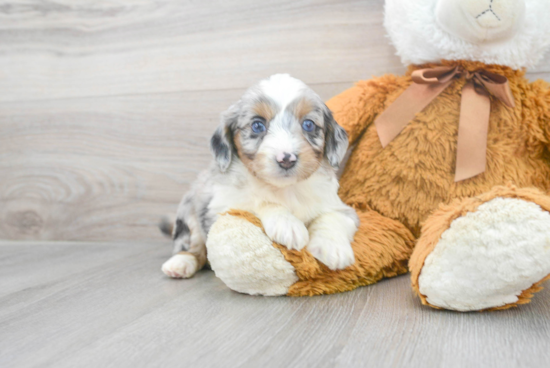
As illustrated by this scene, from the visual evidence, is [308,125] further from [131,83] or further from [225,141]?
[131,83]

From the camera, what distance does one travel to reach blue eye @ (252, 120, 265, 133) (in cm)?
157

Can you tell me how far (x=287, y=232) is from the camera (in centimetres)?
147

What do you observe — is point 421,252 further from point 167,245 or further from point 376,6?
point 167,245

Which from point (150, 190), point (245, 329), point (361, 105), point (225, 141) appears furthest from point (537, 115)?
point (150, 190)

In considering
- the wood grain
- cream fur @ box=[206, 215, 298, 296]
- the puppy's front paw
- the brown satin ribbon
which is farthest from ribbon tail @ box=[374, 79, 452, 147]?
cream fur @ box=[206, 215, 298, 296]

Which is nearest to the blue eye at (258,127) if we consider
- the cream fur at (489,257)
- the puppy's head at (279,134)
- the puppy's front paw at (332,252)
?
the puppy's head at (279,134)

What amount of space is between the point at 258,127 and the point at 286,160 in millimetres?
195

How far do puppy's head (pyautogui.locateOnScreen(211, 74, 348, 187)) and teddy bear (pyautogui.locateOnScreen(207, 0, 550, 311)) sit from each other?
199 millimetres

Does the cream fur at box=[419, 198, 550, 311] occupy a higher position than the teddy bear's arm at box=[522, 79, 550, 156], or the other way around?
the teddy bear's arm at box=[522, 79, 550, 156]

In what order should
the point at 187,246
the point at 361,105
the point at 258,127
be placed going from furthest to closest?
the point at 187,246 < the point at 361,105 < the point at 258,127

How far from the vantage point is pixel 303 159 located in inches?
58.4

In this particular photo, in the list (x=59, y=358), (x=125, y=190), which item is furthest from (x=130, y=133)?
(x=59, y=358)

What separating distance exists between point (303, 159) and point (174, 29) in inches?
53.2

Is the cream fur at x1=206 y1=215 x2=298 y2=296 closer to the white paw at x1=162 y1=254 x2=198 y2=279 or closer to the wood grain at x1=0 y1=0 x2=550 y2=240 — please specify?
the white paw at x1=162 y1=254 x2=198 y2=279
